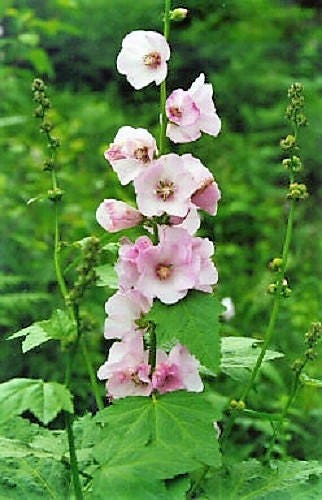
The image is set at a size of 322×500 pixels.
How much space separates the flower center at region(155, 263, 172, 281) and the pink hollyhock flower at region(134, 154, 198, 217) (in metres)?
0.07

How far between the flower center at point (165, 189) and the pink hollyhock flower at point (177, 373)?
195 millimetres

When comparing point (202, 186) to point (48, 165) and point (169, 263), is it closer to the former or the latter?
point (169, 263)

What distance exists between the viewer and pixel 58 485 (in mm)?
1517

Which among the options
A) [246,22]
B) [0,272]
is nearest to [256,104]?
[246,22]

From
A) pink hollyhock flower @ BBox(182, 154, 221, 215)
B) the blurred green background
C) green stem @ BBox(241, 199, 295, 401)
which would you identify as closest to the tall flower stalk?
green stem @ BBox(241, 199, 295, 401)

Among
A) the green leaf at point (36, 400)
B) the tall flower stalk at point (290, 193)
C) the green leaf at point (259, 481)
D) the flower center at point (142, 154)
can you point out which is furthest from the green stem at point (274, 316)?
the green leaf at point (36, 400)

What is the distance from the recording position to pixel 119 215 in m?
1.46

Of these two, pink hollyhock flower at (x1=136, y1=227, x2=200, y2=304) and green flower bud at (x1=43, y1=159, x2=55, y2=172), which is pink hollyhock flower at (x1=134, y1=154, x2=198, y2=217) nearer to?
pink hollyhock flower at (x1=136, y1=227, x2=200, y2=304)

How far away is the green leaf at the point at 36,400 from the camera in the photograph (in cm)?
125

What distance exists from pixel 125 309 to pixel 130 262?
0.06 m

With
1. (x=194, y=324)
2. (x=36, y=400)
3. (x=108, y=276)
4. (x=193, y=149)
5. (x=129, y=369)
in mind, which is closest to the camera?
(x=36, y=400)

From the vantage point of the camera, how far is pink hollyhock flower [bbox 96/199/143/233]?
1.46 meters

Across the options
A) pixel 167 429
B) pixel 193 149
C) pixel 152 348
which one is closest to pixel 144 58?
pixel 152 348

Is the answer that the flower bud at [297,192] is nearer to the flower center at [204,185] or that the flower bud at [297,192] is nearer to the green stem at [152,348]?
the flower center at [204,185]
